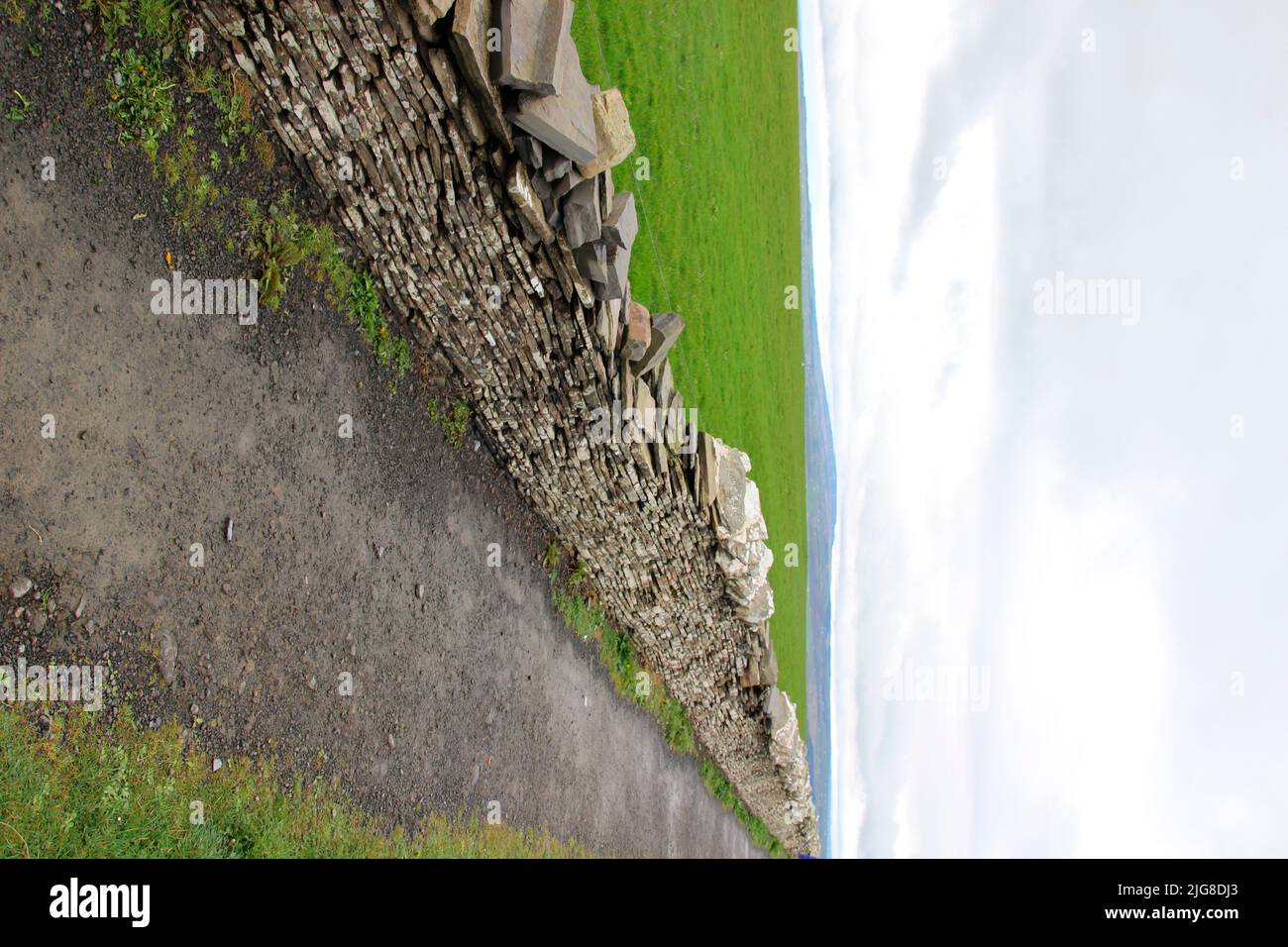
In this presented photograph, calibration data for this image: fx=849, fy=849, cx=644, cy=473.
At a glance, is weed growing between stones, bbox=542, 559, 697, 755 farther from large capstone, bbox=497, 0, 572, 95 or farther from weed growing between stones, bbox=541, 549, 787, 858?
large capstone, bbox=497, 0, 572, 95

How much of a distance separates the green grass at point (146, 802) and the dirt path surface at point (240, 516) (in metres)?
0.19

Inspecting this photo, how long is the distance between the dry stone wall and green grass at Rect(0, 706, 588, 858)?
3.72m

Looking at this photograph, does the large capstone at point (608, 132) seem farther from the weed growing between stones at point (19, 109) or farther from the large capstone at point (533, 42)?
the weed growing between stones at point (19, 109)

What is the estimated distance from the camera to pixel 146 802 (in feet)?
15.8

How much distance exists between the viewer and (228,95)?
564 centimetres

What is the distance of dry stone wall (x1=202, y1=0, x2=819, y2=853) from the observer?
5383 mm

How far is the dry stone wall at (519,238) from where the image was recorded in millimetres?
5383

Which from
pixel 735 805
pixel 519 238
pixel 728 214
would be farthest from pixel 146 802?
pixel 735 805

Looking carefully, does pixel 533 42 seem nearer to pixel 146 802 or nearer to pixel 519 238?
pixel 519 238

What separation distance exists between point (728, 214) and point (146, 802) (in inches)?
546

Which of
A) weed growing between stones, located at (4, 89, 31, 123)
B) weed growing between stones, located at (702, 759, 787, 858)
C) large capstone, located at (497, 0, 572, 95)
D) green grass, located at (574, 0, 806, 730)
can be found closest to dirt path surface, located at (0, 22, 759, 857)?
weed growing between stones, located at (4, 89, 31, 123)
